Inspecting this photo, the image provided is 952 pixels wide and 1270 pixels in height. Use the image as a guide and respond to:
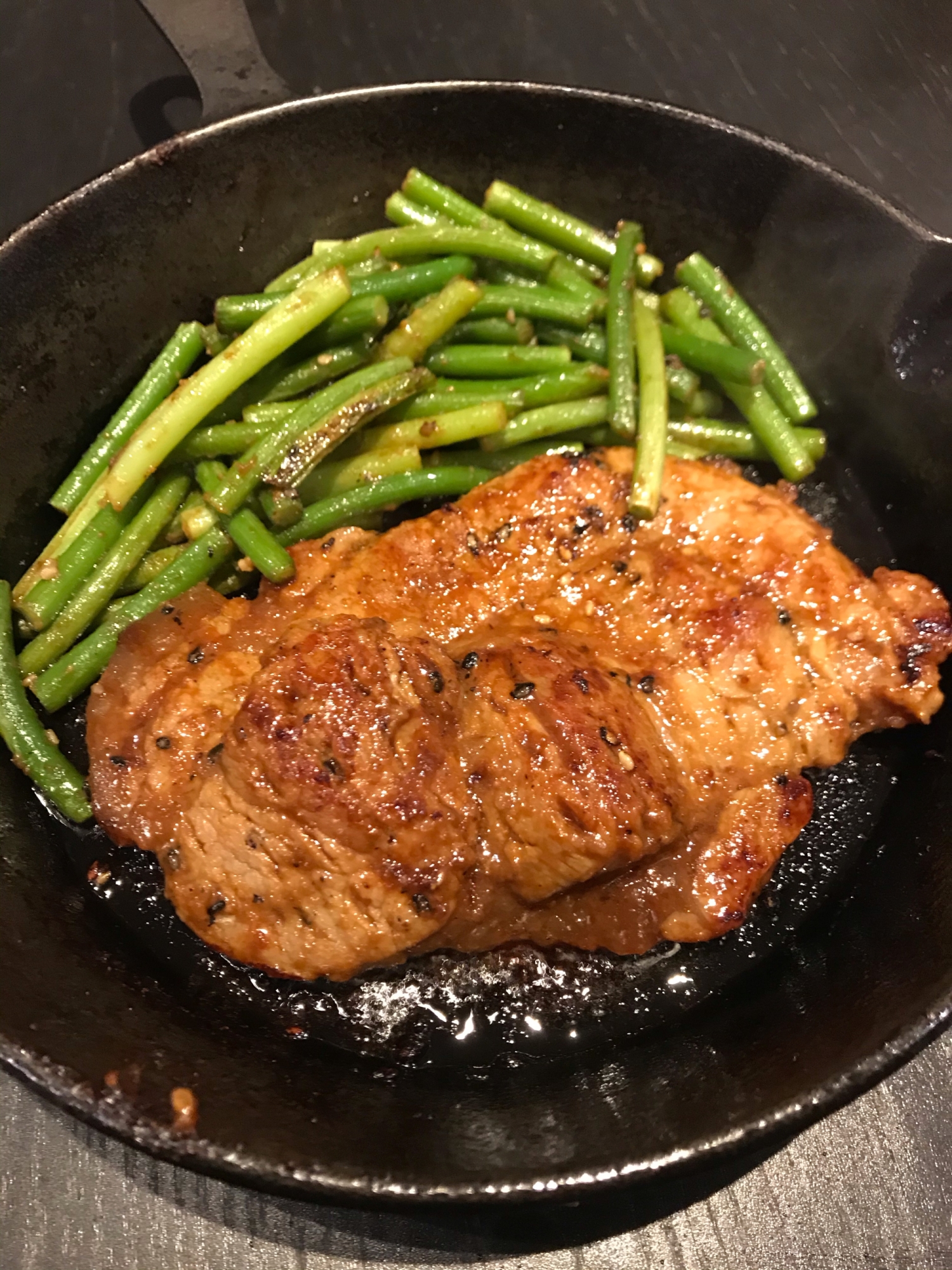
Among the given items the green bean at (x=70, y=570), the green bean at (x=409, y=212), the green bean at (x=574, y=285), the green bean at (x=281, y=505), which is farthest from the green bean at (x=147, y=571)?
the green bean at (x=574, y=285)

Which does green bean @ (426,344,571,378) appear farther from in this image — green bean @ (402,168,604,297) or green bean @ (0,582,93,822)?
green bean @ (0,582,93,822)

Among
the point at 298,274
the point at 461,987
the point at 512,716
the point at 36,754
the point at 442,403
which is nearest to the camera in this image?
the point at 512,716

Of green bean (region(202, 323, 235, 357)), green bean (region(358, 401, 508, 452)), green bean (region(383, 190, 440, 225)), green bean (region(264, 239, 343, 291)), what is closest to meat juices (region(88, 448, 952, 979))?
green bean (region(358, 401, 508, 452))

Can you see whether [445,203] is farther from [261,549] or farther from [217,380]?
[261,549]

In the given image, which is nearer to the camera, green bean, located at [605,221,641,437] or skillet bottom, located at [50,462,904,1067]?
skillet bottom, located at [50,462,904,1067]

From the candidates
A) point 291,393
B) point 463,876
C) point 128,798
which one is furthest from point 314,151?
point 463,876

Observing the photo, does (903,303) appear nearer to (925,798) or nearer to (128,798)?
(925,798)

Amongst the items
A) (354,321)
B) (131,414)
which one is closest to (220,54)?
(354,321)
